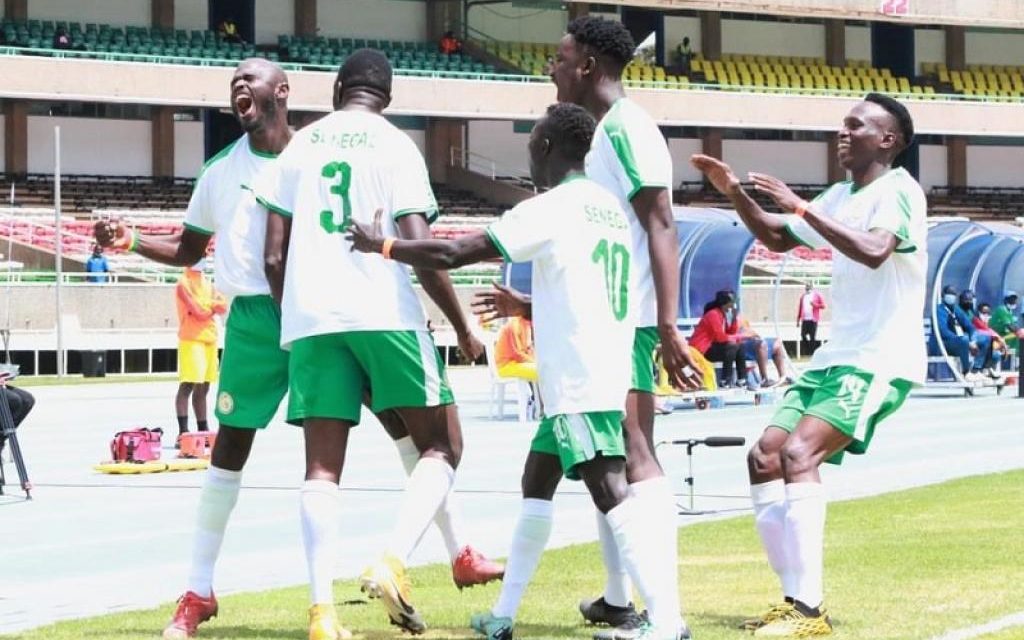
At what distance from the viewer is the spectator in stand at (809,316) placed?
45.7 meters

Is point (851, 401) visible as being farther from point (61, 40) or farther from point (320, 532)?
point (61, 40)

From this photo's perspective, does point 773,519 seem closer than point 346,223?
No

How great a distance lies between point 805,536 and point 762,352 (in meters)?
21.0

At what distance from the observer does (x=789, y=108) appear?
203 feet

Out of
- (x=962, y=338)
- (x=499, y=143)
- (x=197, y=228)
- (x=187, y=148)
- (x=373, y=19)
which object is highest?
(x=373, y=19)

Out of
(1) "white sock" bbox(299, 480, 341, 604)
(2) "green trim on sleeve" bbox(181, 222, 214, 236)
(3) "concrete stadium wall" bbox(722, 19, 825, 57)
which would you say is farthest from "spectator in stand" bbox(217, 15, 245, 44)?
(1) "white sock" bbox(299, 480, 341, 604)

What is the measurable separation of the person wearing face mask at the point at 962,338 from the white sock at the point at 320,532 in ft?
79.8

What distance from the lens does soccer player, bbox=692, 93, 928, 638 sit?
317 inches

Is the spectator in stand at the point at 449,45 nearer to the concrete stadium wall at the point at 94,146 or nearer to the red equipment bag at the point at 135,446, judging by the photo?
the concrete stadium wall at the point at 94,146

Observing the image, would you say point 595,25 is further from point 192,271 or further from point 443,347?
point 443,347

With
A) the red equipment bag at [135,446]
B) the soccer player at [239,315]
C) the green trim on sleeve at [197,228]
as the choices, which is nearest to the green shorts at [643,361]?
the soccer player at [239,315]

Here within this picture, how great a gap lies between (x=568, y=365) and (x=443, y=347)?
114ft

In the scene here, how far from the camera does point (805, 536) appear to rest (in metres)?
8.04

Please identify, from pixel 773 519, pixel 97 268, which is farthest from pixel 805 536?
pixel 97 268
